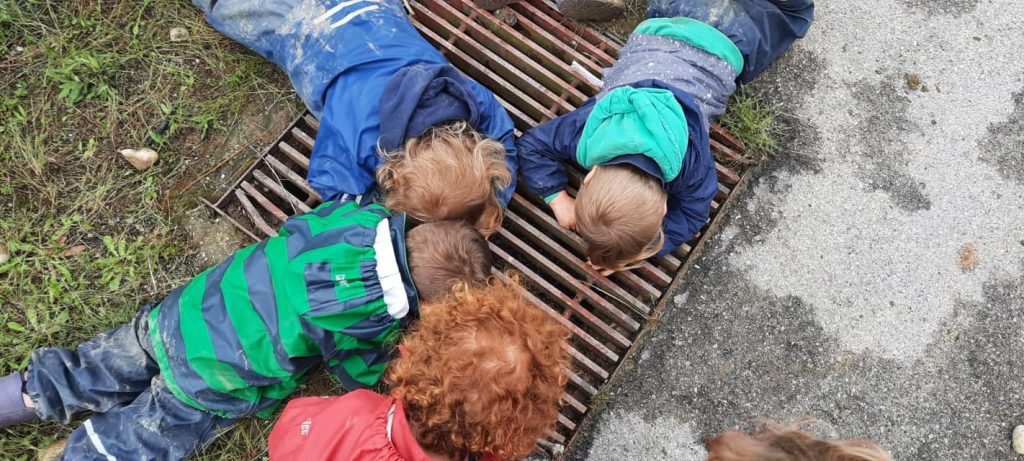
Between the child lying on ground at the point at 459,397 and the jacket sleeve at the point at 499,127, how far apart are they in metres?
0.58

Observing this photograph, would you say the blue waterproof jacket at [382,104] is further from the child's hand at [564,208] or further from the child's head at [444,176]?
the child's hand at [564,208]

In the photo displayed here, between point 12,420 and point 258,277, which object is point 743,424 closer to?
point 258,277

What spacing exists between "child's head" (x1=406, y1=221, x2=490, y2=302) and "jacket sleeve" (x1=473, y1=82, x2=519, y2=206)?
354mm

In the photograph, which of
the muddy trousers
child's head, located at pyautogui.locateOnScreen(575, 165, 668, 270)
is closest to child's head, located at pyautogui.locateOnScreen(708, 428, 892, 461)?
child's head, located at pyautogui.locateOnScreen(575, 165, 668, 270)

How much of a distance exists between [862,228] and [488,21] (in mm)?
1660

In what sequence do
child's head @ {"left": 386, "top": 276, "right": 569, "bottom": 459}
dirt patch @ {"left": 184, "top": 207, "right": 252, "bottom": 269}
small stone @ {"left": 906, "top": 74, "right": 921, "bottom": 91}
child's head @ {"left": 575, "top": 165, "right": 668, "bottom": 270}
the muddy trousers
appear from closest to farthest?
child's head @ {"left": 386, "top": 276, "right": 569, "bottom": 459} < child's head @ {"left": 575, "top": 165, "right": 668, "bottom": 270} < the muddy trousers < dirt patch @ {"left": 184, "top": 207, "right": 252, "bottom": 269} < small stone @ {"left": 906, "top": 74, "right": 921, "bottom": 91}

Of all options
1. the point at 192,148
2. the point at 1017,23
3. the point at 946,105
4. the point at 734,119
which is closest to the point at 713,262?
the point at 734,119

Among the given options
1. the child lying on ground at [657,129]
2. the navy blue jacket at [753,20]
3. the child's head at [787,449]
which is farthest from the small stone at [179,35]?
→ the child's head at [787,449]

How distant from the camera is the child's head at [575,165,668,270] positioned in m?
2.17

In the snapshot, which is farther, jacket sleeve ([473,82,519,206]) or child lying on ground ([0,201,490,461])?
jacket sleeve ([473,82,519,206])

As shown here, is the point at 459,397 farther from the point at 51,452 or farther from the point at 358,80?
the point at 51,452

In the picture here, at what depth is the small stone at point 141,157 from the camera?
271 centimetres

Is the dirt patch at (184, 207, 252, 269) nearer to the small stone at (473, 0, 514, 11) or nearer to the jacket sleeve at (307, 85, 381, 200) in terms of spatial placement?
the jacket sleeve at (307, 85, 381, 200)

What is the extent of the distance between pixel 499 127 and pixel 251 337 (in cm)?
106
